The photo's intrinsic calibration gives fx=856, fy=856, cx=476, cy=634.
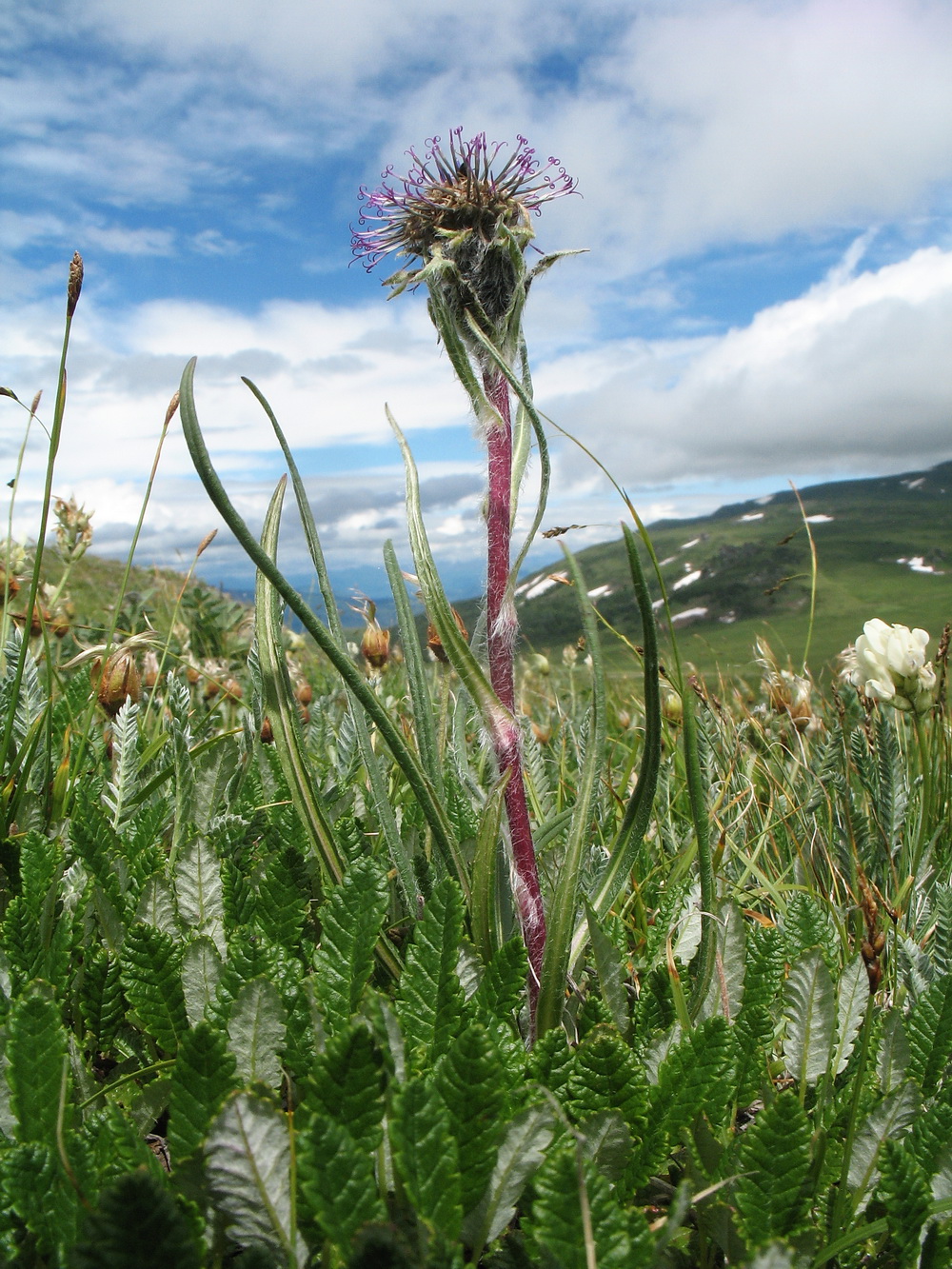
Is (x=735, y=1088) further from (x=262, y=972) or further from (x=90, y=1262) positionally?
(x=90, y=1262)

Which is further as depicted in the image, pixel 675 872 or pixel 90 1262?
pixel 675 872

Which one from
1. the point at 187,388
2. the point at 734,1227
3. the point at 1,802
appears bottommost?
the point at 734,1227

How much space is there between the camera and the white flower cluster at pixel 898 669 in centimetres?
253

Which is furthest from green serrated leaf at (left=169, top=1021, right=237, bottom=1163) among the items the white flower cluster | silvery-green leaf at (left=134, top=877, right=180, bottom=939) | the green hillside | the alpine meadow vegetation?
the green hillside

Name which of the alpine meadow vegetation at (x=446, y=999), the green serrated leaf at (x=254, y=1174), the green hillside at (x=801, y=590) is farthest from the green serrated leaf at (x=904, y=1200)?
the green hillside at (x=801, y=590)

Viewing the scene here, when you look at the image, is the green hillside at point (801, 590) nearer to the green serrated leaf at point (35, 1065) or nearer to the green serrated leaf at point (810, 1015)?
the green serrated leaf at point (810, 1015)

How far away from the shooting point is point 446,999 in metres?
1.24

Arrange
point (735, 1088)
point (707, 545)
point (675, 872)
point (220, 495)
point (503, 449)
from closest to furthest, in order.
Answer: point (220, 495)
point (735, 1088)
point (503, 449)
point (675, 872)
point (707, 545)

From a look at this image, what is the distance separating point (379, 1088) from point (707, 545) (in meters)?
196

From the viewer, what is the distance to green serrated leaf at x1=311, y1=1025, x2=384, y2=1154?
3.20 feet

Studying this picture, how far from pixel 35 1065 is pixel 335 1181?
0.41m

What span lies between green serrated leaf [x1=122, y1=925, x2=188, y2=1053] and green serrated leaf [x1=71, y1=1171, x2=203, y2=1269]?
0.50 metres

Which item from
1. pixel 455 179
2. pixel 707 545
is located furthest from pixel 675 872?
pixel 707 545

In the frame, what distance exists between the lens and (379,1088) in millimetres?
1007
